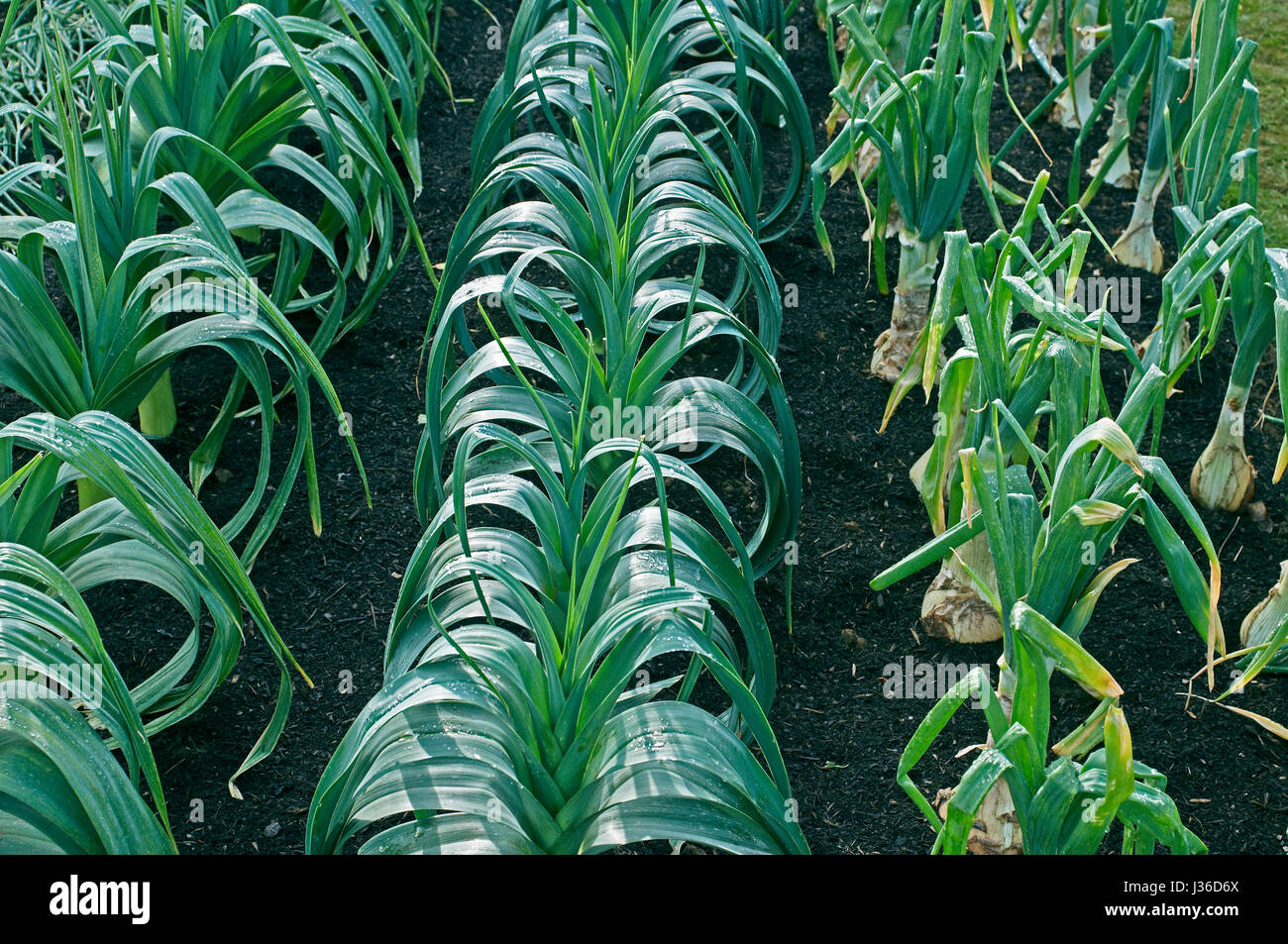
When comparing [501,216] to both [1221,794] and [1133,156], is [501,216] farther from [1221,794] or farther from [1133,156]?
[1133,156]

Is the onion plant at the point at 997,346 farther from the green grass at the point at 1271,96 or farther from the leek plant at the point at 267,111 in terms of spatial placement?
the green grass at the point at 1271,96

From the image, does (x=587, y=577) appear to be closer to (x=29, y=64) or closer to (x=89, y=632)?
(x=89, y=632)

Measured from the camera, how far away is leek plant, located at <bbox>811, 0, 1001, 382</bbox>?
2.08 meters

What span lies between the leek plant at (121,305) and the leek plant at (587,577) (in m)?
0.24

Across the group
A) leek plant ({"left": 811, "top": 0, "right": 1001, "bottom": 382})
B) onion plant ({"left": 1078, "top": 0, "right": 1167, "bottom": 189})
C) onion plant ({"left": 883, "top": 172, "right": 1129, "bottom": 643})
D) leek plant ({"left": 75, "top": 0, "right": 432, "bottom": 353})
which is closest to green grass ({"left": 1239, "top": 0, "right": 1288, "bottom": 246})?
onion plant ({"left": 1078, "top": 0, "right": 1167, "bottom": 189})

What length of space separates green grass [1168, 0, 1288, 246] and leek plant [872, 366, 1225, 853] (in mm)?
1585

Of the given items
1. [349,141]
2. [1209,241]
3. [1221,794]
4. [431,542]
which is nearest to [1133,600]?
[1221,794]

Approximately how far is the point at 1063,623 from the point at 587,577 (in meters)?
0.59

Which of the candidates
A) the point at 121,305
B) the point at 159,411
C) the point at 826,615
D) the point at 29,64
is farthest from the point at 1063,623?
the point at 29,64

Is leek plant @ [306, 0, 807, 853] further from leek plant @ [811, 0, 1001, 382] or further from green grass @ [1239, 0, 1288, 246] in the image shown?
green grass @ [1239, 0, 1288, 246]

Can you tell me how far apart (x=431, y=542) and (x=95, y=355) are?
0.58m

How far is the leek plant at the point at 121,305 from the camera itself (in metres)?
1.68

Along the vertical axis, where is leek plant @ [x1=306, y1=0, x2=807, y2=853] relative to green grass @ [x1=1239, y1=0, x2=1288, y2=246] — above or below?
below

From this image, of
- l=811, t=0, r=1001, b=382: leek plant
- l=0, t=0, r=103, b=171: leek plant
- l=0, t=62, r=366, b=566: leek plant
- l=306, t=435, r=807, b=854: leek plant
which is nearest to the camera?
l=306, t=435, r=807, b=854: leek plant
